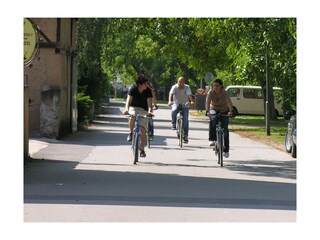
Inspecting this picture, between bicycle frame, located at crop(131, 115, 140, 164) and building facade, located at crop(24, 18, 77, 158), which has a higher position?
building facade, located at crop(24, 18, 77, 158)

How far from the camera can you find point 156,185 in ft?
39.2

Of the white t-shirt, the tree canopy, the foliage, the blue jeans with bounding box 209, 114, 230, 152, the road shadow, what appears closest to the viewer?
the road shadow

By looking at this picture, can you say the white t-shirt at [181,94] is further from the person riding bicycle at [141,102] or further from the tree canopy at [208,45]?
the person riding bicycle at [141,102]

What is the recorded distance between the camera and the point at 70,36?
83.6ft

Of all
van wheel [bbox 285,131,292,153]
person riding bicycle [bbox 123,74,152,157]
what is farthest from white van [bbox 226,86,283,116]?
person riding bicycle [bbox 123,74,152,157]

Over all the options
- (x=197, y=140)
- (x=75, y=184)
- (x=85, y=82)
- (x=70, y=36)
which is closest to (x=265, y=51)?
(x=197, y=140)

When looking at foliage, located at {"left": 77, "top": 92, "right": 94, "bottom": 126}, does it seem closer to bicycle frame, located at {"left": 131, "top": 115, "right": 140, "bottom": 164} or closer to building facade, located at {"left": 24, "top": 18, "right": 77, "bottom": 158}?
building facade, located at {"left": 24, "top": 18, "right": 77, "bottom": 158}

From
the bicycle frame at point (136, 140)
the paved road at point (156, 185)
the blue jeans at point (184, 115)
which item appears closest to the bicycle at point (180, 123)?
the blue jeans at point (184, 115)

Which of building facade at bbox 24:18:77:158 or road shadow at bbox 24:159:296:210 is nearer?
road shadow at bbox 24:159:296:210

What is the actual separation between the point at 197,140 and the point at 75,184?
38.7 feet

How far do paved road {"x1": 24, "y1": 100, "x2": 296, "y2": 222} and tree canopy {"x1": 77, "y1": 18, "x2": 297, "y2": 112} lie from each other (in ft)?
9.40

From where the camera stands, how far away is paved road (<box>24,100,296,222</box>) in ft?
30.1

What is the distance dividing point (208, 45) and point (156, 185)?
2791cm

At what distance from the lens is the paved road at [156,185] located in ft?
30.1
